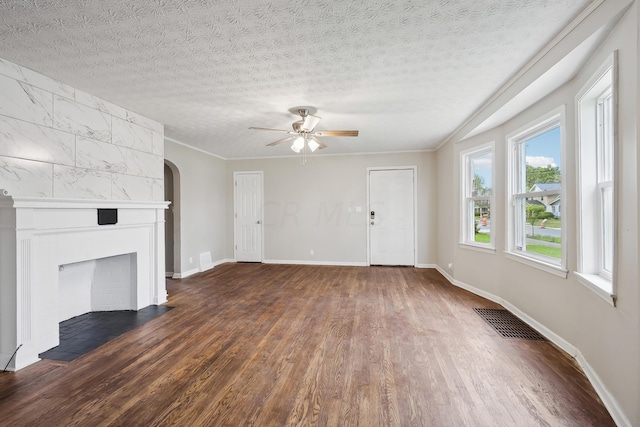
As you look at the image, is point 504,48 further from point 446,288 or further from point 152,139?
point 152,139

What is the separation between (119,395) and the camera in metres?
1.90

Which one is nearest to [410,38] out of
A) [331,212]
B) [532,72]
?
[532,72]

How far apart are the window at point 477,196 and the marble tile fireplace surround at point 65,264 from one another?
4.51 m

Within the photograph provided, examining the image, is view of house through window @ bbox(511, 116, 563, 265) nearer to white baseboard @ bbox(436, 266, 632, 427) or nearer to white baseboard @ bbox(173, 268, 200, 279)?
white baseboard @ bbox(436, 266, 632, 427)

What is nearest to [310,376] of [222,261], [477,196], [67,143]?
[67,143]

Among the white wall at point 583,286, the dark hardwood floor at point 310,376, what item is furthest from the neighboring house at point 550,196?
the dark hardwood floor at point 310,376

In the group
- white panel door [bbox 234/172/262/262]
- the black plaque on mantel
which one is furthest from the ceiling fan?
white panel door [bbox 234/172/262/262]

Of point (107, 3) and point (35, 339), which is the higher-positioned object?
point (107, 3)

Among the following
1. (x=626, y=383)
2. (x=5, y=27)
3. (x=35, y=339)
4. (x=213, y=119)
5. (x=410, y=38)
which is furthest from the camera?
(x=213, y=119)

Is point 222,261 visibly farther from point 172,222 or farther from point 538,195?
point 538,195

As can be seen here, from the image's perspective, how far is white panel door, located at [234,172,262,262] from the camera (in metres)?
6.54

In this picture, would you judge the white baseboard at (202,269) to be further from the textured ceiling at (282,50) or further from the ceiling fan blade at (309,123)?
the ceiling fan blade at (309,123)

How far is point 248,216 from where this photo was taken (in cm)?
659

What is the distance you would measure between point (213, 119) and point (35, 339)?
2.90 m
